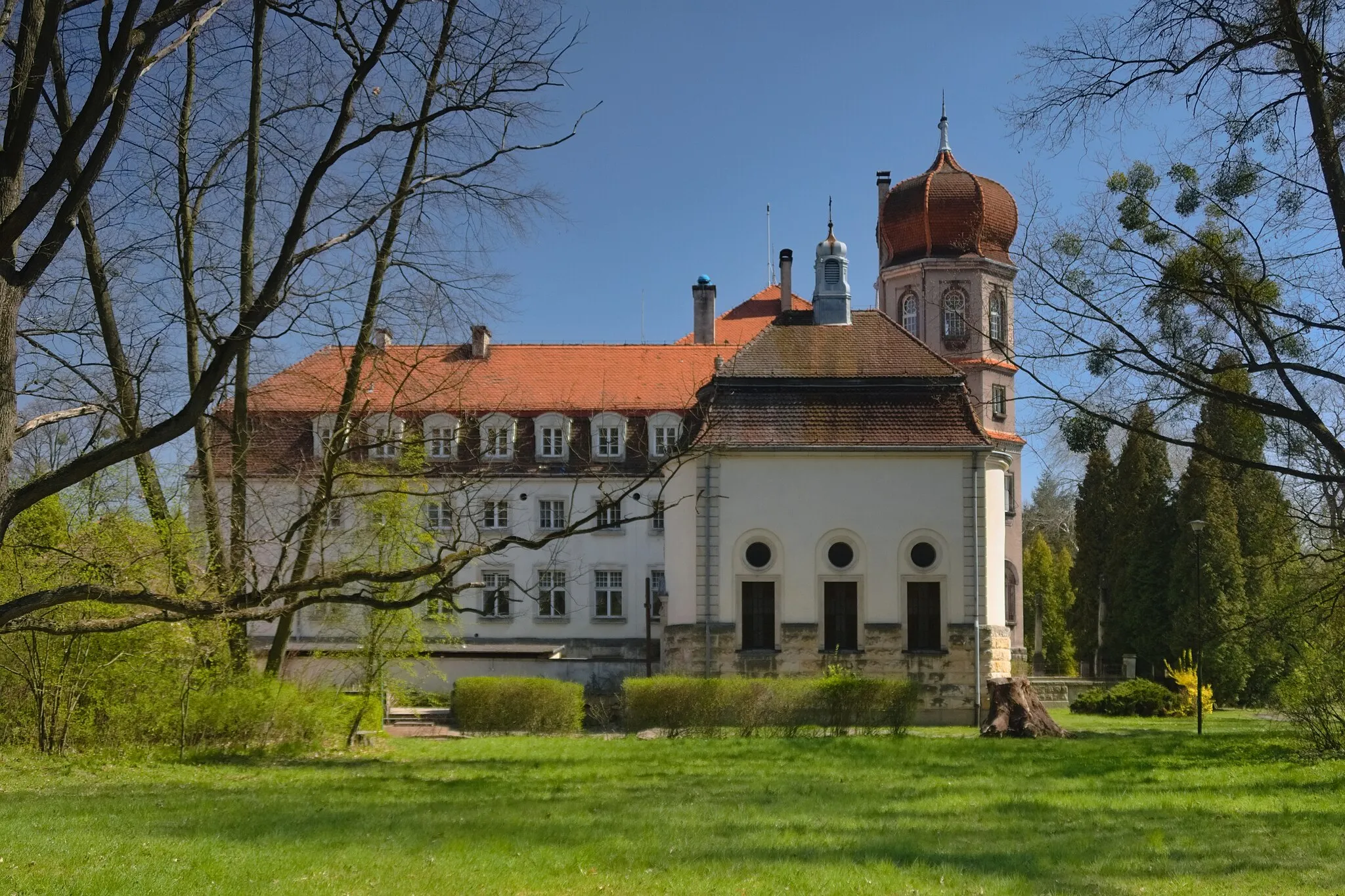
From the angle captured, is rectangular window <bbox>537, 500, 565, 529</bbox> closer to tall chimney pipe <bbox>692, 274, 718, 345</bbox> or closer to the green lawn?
tall chimney pipe <bbox>692, 274, 718, 345</bbox>

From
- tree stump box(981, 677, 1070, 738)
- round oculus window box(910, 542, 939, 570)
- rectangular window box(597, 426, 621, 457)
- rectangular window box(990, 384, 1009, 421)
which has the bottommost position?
tree stump box(981, 677, 1070, 738)

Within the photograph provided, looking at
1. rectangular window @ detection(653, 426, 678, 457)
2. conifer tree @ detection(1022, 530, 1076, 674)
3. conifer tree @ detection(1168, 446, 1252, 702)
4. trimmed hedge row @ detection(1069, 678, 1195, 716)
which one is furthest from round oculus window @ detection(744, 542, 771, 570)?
conifer tree @ detection(1022, 530, 1076, 674)

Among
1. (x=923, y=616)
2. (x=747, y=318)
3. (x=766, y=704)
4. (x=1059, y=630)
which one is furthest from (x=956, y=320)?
(x=766, y=704)

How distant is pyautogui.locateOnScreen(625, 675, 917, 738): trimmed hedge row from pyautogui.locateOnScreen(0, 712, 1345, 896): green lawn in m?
4.71

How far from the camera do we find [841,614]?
30031 mm

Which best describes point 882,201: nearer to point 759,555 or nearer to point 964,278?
point 964,278

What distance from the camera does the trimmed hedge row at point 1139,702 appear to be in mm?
33094

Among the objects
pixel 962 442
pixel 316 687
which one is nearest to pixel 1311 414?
pixel 316 687

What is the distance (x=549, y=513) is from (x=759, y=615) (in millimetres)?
15075

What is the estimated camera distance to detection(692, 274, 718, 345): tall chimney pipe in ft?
166

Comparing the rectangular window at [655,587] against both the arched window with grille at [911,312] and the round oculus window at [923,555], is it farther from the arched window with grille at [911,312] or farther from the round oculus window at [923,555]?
the round oculus window at [923,555]

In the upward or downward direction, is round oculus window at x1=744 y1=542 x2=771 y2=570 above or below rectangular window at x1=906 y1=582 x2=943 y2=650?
above

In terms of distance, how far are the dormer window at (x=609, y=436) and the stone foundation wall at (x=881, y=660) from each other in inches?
586

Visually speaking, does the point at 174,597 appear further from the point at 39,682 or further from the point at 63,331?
the point at 39,682
